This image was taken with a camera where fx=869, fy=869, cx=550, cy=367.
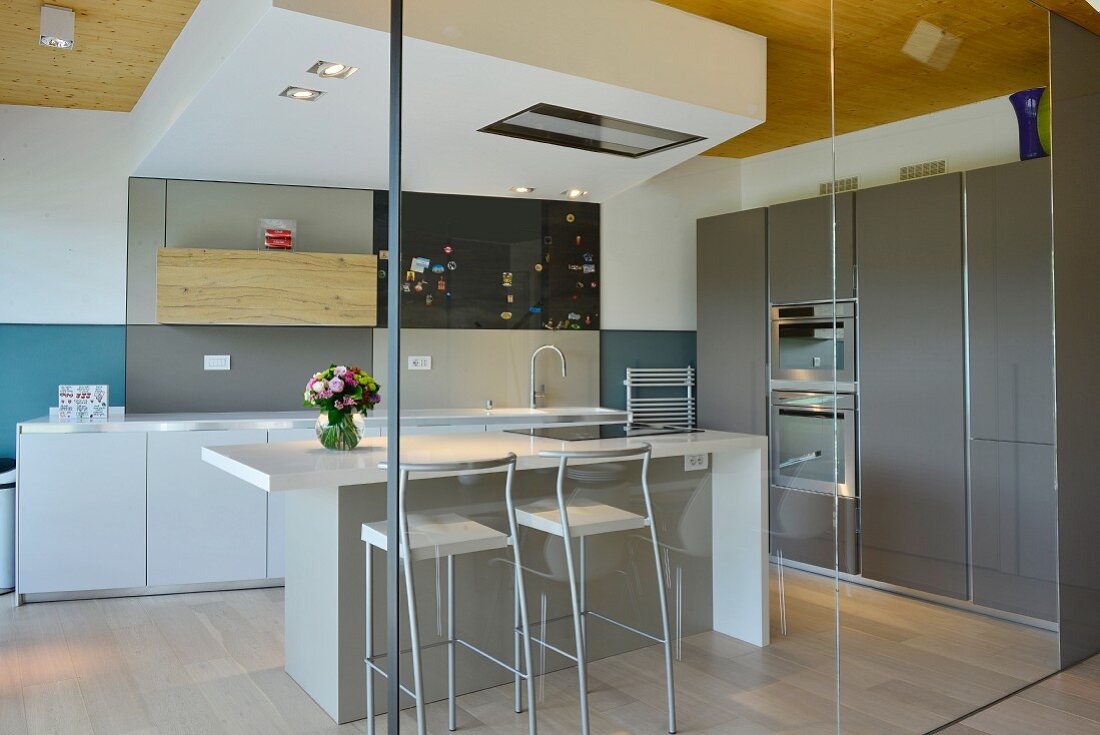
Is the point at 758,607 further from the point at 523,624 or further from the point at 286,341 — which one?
the point at 286,341

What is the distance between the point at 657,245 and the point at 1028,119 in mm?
1648

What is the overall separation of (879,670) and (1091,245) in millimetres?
2034

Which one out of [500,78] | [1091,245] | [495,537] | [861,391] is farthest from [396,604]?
[1091,245]

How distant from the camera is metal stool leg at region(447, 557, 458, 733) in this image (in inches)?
84.4

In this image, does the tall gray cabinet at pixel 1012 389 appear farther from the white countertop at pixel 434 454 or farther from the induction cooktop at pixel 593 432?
the induction cooktop at pixel 593 432

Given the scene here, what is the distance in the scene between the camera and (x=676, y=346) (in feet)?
7.82


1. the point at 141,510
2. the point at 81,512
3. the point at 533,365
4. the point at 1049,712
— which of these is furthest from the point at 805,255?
the point at 81,512

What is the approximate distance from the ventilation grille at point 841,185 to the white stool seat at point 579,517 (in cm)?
114

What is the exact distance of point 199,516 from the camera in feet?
14.6

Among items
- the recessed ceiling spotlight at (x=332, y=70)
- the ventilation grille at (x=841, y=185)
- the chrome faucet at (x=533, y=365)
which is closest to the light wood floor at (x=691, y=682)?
the chrome faucet at (x=533, y=365)

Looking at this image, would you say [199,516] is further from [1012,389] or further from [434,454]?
[1012,389]

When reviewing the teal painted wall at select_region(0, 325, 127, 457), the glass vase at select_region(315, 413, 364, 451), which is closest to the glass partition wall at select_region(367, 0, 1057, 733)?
the glass vase at select_region(315, 413, 364, 451)

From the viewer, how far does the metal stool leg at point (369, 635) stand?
250 centimetres

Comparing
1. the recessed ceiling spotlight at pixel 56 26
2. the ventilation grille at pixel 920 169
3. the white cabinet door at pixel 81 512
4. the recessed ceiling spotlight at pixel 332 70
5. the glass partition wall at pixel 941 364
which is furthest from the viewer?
the white cabinet door at pixel 81 512
